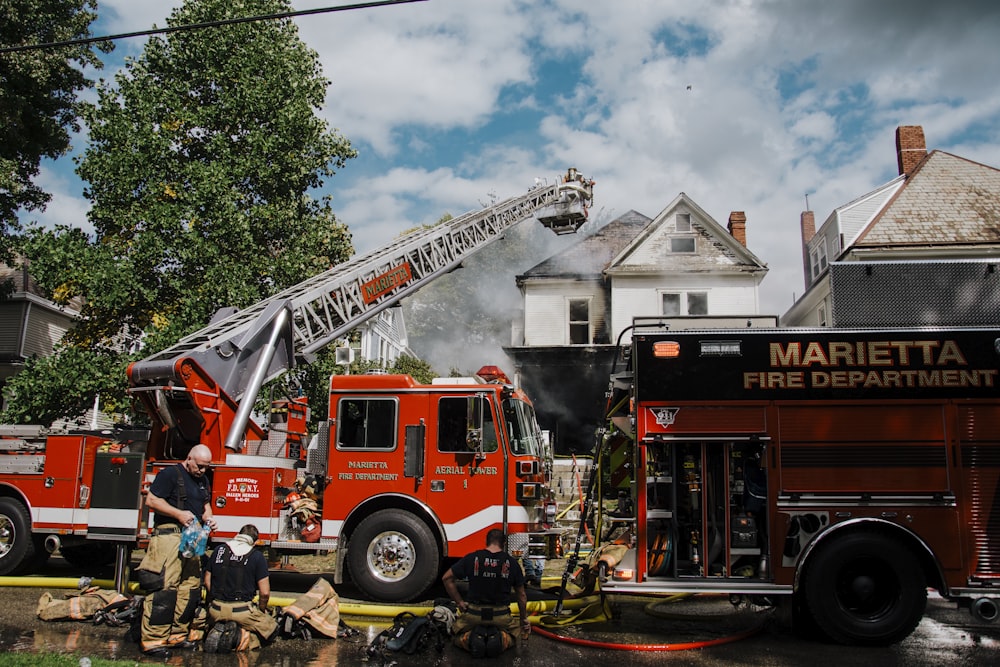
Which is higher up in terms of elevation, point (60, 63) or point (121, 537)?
point (60, 63)

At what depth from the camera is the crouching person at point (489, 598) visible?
6.44 meters

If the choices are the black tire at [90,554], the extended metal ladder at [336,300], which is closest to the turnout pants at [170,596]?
the extended metal ladder at [336,300]

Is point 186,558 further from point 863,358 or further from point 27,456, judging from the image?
point 863,358

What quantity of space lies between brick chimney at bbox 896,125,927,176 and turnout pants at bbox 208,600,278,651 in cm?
2365

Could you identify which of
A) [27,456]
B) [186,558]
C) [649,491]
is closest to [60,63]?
[27,456]

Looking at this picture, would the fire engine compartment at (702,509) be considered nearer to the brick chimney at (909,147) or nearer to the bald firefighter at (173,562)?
the bald firefighter at (173,562)

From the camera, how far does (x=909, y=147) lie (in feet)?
80.1

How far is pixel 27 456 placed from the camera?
9328 mm

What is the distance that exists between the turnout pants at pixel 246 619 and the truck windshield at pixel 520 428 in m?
3.19

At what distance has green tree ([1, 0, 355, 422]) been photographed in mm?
14492

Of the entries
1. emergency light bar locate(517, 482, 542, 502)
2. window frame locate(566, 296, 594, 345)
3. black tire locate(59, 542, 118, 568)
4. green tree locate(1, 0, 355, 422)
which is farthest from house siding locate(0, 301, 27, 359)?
emergency light bar locate(517, 482, 542, 502)

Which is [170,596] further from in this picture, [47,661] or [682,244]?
[682,244]

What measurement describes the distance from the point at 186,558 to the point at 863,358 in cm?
638

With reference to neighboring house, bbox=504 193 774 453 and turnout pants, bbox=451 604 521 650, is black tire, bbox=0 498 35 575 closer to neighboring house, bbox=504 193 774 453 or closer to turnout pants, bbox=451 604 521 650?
turnout pants, bbox=451 604 521 650
